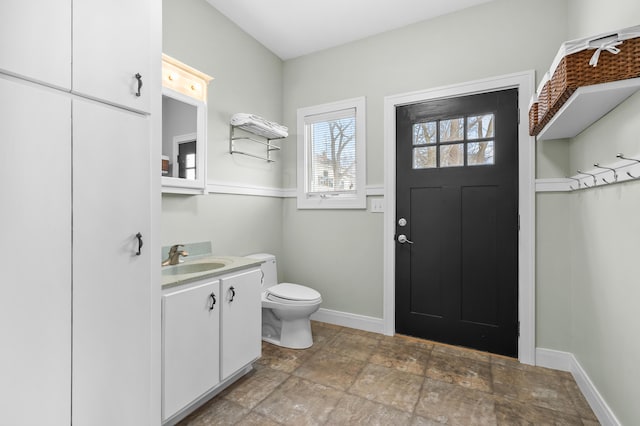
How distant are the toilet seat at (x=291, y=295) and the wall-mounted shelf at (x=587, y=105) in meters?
1.89

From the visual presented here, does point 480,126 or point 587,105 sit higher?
point 480,126

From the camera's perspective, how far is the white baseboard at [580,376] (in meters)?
1.50

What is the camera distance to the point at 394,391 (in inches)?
72.1

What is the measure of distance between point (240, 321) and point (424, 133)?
6.62ft

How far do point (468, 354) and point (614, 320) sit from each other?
3.41 ft

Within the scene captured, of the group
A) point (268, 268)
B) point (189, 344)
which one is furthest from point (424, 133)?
point (189, 344)

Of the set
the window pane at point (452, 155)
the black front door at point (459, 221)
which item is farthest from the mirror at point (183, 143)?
the window pane at point (452, 155)

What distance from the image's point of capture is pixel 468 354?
7.50 ft

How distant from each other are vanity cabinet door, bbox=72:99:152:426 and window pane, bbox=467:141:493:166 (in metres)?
2.18

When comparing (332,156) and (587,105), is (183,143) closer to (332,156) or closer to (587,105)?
(332,156)

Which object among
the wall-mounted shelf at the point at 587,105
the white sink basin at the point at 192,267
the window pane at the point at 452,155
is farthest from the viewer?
the window pane at the point at 452,155

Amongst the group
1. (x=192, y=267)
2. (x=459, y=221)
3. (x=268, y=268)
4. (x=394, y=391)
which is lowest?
(x=394, y=391)

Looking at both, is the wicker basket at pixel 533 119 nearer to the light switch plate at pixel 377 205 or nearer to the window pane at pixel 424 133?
the window pane at pixel 424 133

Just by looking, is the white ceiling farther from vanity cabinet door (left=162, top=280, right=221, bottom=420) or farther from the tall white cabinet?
vanity cabinet door (left=162, top=280, right=221, bottom=420)
